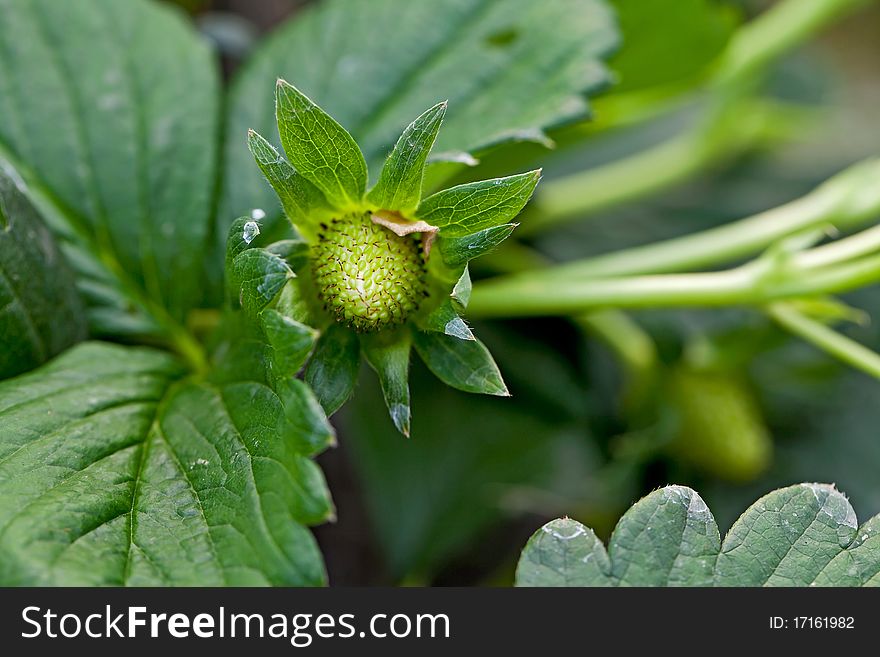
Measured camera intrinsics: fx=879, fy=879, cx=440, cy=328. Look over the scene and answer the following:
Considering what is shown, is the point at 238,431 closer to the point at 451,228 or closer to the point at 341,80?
the point at 451,228

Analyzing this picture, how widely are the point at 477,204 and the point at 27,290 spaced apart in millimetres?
242

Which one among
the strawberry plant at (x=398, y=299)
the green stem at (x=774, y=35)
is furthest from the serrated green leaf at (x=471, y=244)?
the green stem at (x=774, y=35)

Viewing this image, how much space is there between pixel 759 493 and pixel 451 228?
1.74ft

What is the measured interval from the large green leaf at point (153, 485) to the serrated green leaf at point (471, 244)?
0.09 m

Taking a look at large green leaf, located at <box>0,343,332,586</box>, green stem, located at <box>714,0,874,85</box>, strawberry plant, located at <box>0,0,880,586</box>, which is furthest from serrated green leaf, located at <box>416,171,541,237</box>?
green stem, located at <box>714,0,874,85</box>

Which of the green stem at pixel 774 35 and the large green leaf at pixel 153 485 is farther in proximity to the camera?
the green stem at pixel 774 35

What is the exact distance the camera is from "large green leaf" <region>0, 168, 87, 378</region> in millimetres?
437

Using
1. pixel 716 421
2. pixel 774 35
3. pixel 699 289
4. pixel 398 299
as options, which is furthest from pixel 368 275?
pixel 774 35

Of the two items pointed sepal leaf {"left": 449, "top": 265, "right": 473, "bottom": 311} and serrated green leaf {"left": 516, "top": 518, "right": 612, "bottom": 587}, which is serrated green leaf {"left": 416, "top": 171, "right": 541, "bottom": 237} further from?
serrated green leaf {"left": 516, "top": 518, "right": 612, "bottom": 587}

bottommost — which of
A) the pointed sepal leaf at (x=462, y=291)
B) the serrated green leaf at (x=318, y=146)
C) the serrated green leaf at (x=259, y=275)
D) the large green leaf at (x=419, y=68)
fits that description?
the pointed sepal leaf at (x=462, y=291)

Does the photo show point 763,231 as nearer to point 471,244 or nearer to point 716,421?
point 716,421

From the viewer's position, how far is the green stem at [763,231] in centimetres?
60

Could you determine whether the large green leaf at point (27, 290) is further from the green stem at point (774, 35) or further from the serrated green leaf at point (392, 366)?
the green stem at point (774, 35)
